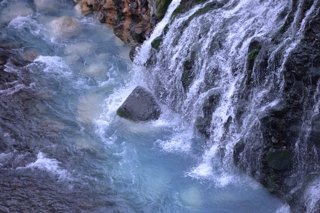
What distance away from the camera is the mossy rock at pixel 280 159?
298 inches

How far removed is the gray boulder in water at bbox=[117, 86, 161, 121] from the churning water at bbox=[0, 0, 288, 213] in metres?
0.19

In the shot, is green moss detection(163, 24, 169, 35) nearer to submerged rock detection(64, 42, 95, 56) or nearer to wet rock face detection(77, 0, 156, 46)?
wet rock face detection(77, 0, 156, 46)

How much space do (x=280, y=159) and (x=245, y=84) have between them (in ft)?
5.75

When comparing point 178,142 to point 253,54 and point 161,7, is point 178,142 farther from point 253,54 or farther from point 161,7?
point 161,7

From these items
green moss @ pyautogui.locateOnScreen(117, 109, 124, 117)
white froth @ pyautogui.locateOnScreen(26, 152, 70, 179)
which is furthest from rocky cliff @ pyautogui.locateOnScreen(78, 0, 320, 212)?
white froth @ pyautogui.locateOnScreen(26, 152, 70, 179)

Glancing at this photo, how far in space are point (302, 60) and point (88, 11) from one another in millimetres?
9256

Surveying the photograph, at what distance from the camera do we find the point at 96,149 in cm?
917

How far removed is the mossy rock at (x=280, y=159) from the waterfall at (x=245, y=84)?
3cm

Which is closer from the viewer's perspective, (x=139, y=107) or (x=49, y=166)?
(x=49, y=166)

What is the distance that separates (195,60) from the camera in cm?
944

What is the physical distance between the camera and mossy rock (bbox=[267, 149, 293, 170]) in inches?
298

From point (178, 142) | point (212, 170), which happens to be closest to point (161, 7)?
point (178, 142)

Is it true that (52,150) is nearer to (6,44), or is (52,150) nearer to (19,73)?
(19,73)

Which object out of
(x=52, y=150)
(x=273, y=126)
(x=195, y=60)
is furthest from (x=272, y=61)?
(x=52, y=150)
